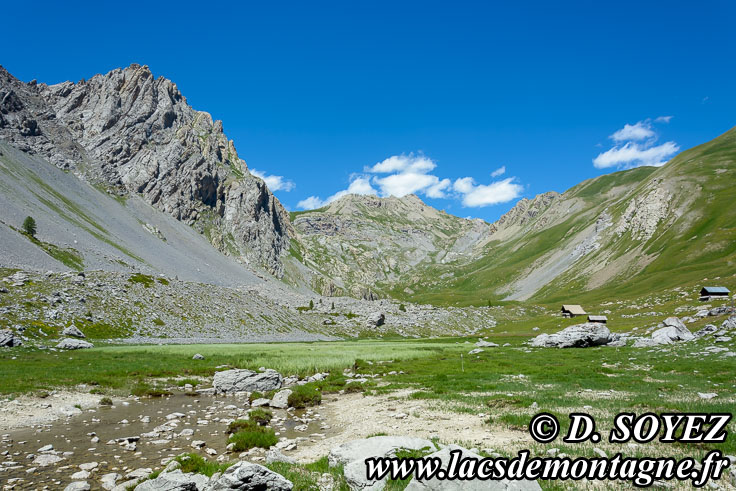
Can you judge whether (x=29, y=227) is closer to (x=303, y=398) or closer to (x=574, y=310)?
(x=303, y=398)

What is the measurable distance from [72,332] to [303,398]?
57.5 metres

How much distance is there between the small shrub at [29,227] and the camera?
114869 millimetres

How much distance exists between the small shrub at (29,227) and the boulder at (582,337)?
150 meters

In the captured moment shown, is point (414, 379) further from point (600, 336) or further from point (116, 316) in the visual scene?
point (116, 316)

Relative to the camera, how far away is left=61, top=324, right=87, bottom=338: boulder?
61.4 meters

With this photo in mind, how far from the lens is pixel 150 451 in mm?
16938

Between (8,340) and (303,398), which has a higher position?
(8,340)

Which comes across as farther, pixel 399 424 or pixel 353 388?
pixel 353 388

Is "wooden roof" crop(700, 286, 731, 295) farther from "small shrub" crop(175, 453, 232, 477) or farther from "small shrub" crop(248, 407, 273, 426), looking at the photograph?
"small shrub" crop(175, 453, 232, 477)

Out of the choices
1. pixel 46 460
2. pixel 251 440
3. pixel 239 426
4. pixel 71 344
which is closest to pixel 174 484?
pixel 251 440

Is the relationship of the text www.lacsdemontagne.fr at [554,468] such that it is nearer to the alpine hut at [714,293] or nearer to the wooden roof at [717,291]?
the alpine hut at [714,293]

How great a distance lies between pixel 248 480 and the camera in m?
10.0

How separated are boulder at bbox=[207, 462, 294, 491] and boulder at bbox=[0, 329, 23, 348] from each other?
56.9 m

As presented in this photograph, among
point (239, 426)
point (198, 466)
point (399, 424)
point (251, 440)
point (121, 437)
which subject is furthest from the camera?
point (239, 426)
